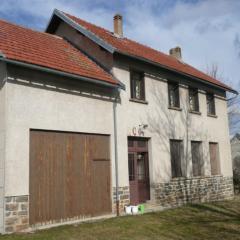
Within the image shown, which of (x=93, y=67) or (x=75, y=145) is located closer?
(x=75, y=145)

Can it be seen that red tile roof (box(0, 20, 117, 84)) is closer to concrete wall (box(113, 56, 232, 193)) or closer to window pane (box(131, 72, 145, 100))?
concrete wall (box(113, 56, 232, 193))

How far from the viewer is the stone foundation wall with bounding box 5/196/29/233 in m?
10.7

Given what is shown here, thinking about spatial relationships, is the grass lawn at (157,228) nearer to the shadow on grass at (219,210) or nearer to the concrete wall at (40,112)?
the shadow on grass at (219,210)

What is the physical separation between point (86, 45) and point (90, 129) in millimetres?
4434

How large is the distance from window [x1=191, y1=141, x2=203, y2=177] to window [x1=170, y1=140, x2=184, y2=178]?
48.9 inches

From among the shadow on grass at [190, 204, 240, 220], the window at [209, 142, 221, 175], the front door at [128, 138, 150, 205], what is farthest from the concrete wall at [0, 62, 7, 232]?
the window at [209, 142, 221, 175]

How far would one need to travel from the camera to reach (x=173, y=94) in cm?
1844

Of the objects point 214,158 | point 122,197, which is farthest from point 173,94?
point 122,197

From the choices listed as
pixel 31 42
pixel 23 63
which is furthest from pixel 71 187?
pixel 31 42

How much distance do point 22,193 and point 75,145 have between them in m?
2.55

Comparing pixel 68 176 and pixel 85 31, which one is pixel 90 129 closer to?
pixel 68 176

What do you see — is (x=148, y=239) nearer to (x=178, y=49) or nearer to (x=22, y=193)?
(x=22, y=193)

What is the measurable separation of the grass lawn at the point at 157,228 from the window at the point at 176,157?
9.43ft

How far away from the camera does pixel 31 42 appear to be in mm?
13773
